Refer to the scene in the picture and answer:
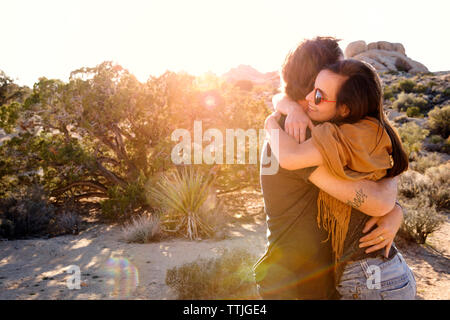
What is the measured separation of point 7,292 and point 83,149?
16.5ft

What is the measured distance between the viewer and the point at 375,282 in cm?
149

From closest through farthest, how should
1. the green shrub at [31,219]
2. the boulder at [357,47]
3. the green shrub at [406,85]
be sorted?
the green shrub at [31,219]
the green shrub at [406,85]
the boulder at [357,47]

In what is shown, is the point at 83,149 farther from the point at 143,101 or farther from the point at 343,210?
the point at 343,210

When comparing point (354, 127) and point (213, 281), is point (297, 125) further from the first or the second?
point (213, 281)

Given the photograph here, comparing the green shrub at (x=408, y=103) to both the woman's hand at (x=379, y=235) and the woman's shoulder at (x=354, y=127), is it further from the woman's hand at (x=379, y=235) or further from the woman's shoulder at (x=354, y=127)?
the woman's shoulder at (x=354, y=127)

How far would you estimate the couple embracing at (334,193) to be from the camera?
1451 millimetres

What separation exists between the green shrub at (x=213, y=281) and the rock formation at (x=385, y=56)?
153 ft

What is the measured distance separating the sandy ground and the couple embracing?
2964 mm

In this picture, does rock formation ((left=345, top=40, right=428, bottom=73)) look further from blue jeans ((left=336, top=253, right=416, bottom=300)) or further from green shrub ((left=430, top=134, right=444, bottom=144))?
blue jeans ((left=336, top=253, right=416, bottom=300))

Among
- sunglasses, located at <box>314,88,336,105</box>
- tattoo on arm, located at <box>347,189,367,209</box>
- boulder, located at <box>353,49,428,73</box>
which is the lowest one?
tattoo on arm, located at <box>347,189,367,209</box>

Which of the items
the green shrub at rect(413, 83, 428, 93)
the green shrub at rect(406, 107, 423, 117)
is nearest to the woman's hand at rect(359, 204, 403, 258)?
the green shrub at rect(406, 107, 423, 117)

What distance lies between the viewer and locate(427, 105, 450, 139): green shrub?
62.7 feet

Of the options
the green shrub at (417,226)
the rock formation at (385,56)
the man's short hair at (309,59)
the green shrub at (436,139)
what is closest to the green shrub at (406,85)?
the rock formation at (385,56)
